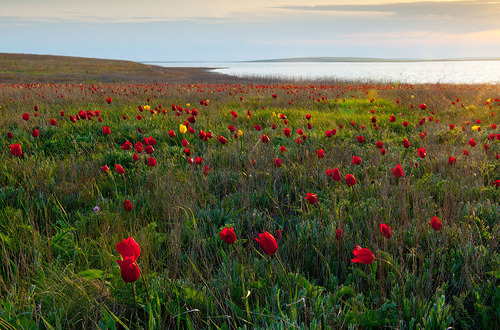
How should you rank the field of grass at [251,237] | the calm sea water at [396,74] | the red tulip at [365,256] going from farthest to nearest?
the calm sea water at [396,74], the field of grass at [251,237], the red tulip at [365,256]

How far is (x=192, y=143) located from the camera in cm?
489

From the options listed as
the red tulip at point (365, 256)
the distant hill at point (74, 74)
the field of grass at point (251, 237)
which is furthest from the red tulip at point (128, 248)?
the distant hill at point (74, 74)

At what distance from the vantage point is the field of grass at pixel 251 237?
Answer: 162 cm

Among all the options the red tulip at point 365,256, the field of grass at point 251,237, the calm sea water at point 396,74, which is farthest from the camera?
the calm sea water at point 396,74

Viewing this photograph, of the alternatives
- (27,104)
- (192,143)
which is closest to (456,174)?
(192,143)

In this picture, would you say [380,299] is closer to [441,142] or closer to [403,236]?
[403,236]

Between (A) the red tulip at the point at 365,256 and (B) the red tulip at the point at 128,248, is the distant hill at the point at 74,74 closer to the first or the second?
(B) the red tulip at the point at 128,248

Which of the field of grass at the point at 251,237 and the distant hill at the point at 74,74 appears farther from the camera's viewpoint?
the distant hill at the point at 74,74

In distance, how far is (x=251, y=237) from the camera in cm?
243

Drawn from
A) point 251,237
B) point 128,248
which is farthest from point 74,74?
point 128,248

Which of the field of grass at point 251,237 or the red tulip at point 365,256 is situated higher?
the red tulip at point 365,256

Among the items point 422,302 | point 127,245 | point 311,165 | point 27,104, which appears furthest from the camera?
point 27,104

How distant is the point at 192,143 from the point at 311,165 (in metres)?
1.88

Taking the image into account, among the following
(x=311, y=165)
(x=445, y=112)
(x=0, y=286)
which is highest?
(x=445, y=112)
